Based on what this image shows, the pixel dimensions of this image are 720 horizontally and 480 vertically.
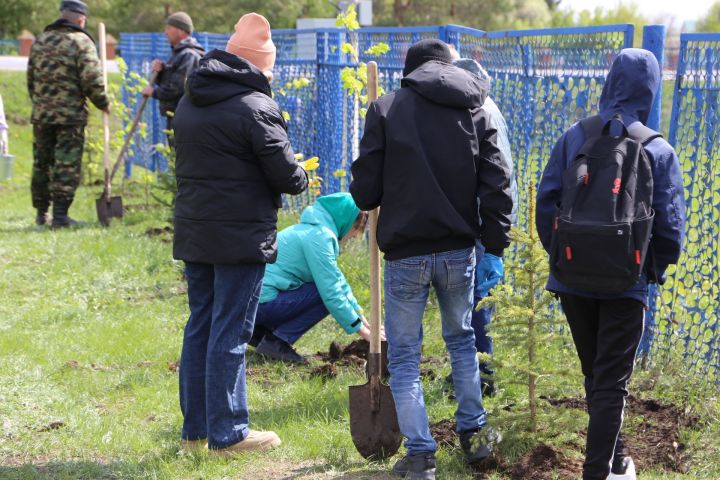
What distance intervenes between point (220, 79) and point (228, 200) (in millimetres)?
528

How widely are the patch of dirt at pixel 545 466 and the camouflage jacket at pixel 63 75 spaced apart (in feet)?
23.4

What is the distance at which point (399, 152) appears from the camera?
384 centimetres

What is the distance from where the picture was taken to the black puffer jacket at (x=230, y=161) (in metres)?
4.16

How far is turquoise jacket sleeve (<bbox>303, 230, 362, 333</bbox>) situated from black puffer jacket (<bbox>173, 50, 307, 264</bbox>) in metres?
1.13

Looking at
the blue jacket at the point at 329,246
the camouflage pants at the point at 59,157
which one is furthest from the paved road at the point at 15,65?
the blue jacket at the point at 329,246

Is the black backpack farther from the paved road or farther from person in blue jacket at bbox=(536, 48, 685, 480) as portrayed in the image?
the paved road

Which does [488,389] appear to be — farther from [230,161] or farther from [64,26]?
[64,26]

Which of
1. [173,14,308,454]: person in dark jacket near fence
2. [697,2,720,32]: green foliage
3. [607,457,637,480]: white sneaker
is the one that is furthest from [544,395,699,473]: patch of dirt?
[697,2,720,32]: green foliage

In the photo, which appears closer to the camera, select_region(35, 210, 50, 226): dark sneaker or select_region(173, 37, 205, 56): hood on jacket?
select_region(173, 37, 205, 56): hood on jacket

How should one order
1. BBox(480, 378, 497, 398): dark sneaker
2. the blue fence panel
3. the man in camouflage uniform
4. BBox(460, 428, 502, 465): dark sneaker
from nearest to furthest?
BBox(460, 428, 502, 465): dark sneaker, the blue fence panel, BBox(480, 378, 497, 398): dark sneaker, the man in camouflage uniform

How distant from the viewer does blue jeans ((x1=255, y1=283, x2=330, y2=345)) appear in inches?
231

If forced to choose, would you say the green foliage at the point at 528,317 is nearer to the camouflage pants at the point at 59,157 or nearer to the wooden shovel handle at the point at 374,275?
the wooden shovel handle at the point at 374,275

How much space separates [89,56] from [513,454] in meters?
7.29

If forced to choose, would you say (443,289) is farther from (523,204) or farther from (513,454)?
(523,204)
